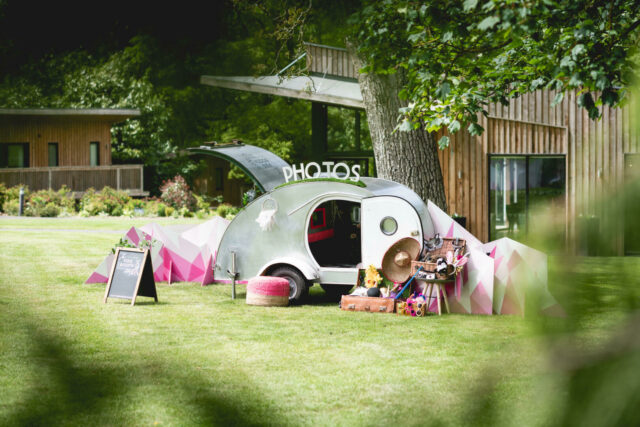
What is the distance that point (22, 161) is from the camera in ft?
98.0

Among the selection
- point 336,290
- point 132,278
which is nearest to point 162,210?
point 336,290

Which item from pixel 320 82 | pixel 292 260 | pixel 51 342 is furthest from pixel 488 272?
pixel 320 82

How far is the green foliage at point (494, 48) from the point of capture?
243 inches

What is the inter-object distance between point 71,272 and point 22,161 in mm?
20408

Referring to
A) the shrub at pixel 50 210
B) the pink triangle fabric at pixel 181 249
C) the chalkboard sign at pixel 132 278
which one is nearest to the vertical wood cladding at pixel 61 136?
the shrub at pixel 50 210

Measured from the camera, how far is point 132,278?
29.5ft

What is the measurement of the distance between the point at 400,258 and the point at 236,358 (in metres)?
3.27

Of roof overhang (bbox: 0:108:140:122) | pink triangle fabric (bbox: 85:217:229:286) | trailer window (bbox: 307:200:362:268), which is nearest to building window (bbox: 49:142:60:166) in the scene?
roof overhang (bbox: 0:108:140:122)

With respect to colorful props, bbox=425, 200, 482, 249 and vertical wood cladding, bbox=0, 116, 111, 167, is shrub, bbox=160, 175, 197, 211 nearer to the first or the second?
vertical wood cladding, bbox=0, 116, 111, 167

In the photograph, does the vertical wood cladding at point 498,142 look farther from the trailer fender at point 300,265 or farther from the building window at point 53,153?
the building window at point 53,153

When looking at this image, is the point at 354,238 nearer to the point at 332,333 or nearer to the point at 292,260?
the point at 292,260

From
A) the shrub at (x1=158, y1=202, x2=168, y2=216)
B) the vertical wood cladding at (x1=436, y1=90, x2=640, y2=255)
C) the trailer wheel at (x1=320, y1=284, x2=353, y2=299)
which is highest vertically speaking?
the vertical wood cladding at (x1=436, y1=90, x2=640, y2=255)

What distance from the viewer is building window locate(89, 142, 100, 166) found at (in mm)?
31222

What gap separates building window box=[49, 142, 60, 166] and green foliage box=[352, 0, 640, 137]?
25.2 m
